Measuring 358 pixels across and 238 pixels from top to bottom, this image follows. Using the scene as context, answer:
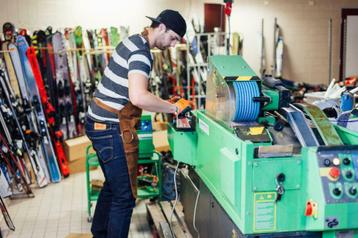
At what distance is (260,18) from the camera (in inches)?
281

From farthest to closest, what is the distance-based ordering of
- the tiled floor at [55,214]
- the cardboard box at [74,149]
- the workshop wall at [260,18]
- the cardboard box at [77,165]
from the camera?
1. the workshop wall at [260,18]
2. the cardboard box at [77,165]
3. the cardboard box at [74,149]
4. the tiled floor at [55,214]

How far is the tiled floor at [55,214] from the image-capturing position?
12.1 ft

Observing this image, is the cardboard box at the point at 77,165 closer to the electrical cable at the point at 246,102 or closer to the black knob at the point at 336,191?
the electrical cable at the point at 246,102

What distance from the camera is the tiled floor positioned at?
3688mm

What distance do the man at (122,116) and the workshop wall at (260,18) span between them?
3620 mm

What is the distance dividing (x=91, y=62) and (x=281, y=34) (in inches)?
128

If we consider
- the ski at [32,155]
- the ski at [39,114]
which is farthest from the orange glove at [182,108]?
the ski at [39,114]

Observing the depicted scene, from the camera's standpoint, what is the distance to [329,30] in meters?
7.37

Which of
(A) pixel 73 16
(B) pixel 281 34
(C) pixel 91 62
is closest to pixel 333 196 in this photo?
(C) pixel 91 62

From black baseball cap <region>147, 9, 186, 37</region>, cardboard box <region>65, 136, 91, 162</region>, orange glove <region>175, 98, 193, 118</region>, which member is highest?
black baseball cap <region>147, 9, 186, 37</region>

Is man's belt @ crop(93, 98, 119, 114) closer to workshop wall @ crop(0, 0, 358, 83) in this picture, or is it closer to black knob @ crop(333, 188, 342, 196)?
black knob @ crop(333, 188, 342, 196)

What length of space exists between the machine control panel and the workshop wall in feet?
16.1

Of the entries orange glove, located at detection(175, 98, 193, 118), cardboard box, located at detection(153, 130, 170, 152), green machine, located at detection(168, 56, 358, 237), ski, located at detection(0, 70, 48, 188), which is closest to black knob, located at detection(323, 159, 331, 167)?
green machine, located at detection(168, 56, 358, 237)

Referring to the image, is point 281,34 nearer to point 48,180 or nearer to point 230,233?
point 48,180
